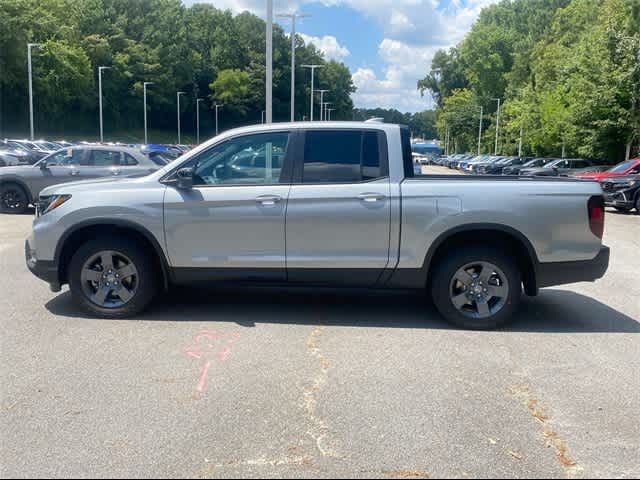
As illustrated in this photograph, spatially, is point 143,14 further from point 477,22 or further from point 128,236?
point 128,236

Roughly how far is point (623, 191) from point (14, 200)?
654 inches

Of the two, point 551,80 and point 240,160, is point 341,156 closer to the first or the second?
point 240,160

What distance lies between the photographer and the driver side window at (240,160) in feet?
21.3

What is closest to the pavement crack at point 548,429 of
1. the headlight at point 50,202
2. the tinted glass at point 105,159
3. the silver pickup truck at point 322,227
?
the silver pickup truck at point 322,227

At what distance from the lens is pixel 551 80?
52594mm

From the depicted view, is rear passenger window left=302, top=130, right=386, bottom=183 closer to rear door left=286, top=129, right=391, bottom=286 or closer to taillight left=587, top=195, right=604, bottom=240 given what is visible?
rear door left=286, top=129, right=391, bottom=286

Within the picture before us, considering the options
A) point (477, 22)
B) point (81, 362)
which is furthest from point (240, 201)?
point (477, 22)

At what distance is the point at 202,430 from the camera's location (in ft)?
13.5

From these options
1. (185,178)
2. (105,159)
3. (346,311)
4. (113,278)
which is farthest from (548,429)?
(105,159)

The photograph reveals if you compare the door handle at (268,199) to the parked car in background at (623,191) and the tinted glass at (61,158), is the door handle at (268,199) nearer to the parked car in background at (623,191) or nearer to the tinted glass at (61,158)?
the tinted glass at (61,158)

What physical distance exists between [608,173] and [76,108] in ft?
243

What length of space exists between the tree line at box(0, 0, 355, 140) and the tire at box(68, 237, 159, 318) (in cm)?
5740

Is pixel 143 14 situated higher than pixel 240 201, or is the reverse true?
pixel 143 14

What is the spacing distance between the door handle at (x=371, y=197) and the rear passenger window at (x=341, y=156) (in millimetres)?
189
